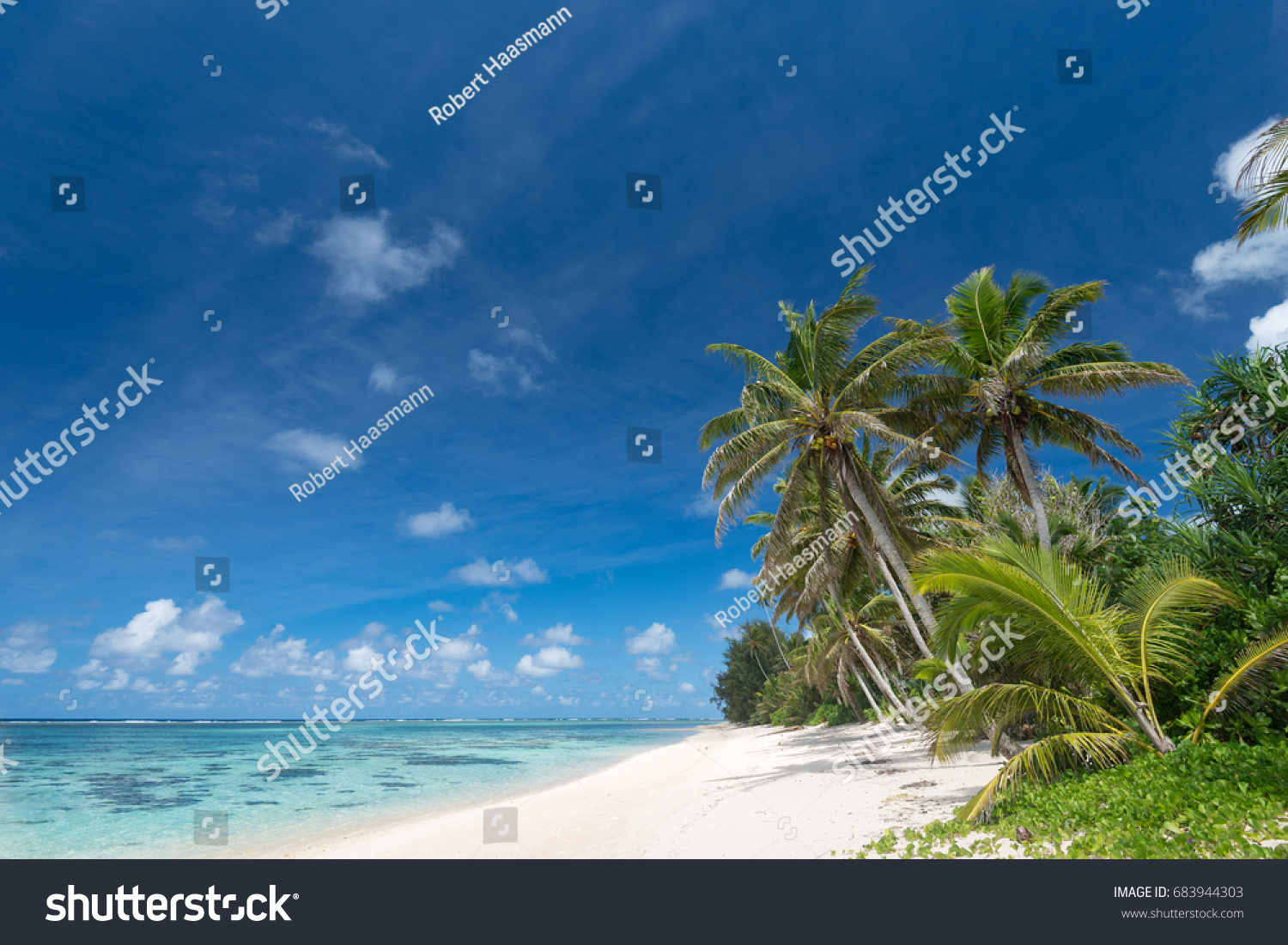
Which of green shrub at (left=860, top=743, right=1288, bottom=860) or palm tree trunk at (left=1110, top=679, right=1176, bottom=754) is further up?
palm tree trunk at (left=1110, top=679, right=1176, bottom=754)

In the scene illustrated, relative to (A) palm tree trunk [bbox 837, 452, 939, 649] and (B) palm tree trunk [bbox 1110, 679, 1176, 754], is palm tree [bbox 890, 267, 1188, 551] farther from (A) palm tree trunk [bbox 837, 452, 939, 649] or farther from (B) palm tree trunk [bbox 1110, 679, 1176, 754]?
(B) palm tree trunk [bbox 1110, 679, 1176, 754]

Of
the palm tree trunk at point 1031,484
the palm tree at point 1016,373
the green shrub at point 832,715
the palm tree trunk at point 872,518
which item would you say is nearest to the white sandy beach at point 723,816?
the palm tree trunk at point 872,518

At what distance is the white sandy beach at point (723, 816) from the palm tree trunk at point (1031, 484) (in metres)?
4.51

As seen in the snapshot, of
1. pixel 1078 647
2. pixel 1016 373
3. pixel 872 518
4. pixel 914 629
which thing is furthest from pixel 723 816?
pixel 1016 373

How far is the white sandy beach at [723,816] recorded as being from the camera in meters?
8.19

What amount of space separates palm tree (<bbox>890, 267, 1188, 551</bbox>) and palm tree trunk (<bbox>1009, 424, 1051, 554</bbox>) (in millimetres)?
26

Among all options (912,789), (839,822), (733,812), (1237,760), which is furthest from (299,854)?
(1237,760)

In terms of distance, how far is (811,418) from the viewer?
536 inches

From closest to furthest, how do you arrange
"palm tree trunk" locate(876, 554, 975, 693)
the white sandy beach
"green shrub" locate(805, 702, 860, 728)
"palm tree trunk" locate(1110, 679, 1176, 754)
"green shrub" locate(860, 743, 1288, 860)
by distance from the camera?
"green shrub" locate(860, 743, 1288, 860) → "palm tree trunk" locate(1110, 679, 1176, 754) → the white sandy beach → "palm tree trunk" locate(876, 554, 975, 693) → "green shrub" locate(805, 702, 860, 728)

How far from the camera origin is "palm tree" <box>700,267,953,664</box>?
43.7ft

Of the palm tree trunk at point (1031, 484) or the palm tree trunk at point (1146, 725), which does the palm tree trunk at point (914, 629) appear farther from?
the palm tree trunk at point (1031, 484)

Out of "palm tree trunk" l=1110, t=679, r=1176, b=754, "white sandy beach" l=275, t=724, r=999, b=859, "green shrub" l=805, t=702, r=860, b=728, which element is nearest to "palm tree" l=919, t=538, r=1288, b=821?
"palm tree trunk" l=1110, t=679, r=1176, b=754

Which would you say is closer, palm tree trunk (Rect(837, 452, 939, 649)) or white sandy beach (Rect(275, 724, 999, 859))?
white sandy beach (Rect(275, 724, 999, 859))
